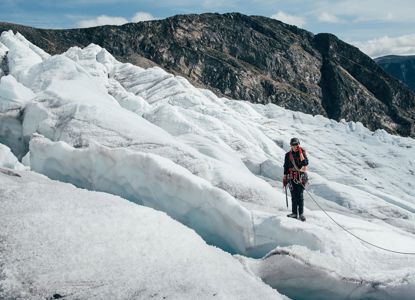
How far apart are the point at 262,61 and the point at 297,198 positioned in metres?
153

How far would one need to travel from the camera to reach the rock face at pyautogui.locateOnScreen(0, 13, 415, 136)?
13512cm

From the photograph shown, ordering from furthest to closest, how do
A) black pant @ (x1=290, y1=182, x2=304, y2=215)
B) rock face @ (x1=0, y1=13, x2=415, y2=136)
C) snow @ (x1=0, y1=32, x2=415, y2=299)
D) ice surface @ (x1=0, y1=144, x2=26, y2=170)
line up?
rock face @ (x1=0, y1=13, x2=415, y2=136)
ice surface @ (x1=0, y1=144, x2=26, y2=170)
black pant @ (x1=290, y1=182, x2=304, y2=215)
snow @ (x1=0, y1=32, x2=415, y2=299)

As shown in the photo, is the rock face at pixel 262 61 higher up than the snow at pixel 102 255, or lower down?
higher up

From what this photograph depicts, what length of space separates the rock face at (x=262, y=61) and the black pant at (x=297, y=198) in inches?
4507

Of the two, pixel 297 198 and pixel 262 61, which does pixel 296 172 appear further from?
pixel 262 61

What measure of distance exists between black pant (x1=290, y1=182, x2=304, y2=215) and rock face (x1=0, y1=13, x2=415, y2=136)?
114470 millimetres

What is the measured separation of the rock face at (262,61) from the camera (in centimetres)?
13512

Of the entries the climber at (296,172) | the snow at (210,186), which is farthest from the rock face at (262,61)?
the climber at (296,172)

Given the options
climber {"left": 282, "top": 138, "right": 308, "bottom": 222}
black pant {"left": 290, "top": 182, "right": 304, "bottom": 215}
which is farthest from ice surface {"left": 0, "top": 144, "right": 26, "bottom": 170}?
black pant {"left": 290, "top": 182, "right": 304, "bottom": 215}

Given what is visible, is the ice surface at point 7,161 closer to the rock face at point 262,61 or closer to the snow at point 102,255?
the snow at point 102,255

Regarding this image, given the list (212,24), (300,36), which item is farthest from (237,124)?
(300,36)

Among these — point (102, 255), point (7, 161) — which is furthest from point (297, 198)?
point (7, 161)

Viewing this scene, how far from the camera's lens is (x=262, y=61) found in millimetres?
158875

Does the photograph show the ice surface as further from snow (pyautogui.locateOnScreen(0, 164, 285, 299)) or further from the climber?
the climber
